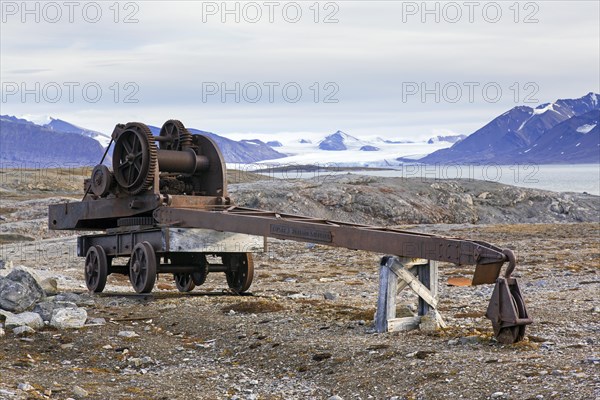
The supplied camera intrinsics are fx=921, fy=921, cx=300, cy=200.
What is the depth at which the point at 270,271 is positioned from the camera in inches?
1212

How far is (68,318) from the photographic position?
1553 centimetres

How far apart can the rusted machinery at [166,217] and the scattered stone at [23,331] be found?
4.16 metres

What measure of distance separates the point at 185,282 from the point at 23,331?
21.8 feet

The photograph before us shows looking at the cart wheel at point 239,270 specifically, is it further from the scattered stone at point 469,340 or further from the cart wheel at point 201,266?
the scattered stone at point 469,340

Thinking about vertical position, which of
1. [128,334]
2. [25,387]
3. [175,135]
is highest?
[175,135]

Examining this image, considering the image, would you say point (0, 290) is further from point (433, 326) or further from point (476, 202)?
point (476, 202)

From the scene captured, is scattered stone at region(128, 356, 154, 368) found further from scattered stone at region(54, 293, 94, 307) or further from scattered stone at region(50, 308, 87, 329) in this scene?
scattered stone at region(54, 293, 94, 307)

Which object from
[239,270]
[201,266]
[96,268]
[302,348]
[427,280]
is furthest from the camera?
[96,268]

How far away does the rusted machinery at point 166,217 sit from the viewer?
18359 millimetres

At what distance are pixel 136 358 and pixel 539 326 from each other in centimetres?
599

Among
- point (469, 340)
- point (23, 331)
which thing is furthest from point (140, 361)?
point (469, 340)

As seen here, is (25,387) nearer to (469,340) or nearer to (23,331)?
(23,331)

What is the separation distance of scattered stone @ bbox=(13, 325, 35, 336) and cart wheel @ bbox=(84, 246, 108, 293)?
5573mm

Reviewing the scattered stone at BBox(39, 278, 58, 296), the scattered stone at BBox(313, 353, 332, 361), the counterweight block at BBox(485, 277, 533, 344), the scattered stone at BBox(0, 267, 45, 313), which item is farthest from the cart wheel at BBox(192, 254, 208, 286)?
the counterweight block at BBox(485, 277, 533, 344)
